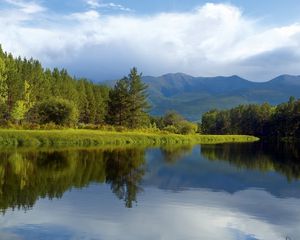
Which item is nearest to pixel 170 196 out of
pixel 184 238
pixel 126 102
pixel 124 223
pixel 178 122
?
pixel 124 223

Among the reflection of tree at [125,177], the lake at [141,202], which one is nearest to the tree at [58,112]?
the reflection of tree at [125,177]

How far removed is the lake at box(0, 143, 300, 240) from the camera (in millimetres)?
19703

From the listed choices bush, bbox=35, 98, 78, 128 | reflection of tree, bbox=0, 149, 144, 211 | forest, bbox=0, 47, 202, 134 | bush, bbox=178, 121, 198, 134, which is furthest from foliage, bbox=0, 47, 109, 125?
reflection of tree, bbox=0, 149, 144, 211

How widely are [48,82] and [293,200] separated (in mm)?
106388

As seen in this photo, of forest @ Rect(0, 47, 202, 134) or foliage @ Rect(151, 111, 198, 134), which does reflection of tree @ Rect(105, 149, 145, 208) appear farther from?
foliage @ Rect(151, 111, 198, 134)

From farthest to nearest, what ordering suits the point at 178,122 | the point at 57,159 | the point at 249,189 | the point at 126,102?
the point at 178,122
the point at 126,102
the point at 57,159
the point at 249,189

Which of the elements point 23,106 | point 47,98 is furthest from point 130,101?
point 23,106

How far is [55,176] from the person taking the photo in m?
36.2

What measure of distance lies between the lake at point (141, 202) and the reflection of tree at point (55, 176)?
6 centimetres

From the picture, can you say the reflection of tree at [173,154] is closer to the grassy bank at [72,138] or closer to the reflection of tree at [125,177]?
the reflection of tree at [125,177]

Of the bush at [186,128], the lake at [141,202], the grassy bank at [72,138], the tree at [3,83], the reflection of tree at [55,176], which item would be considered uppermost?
the tree at [3,83]

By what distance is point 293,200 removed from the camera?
29625 millimetres

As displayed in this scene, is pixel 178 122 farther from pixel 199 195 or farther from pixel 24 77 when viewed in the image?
pixel 199 195

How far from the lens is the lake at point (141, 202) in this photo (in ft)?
64.6
